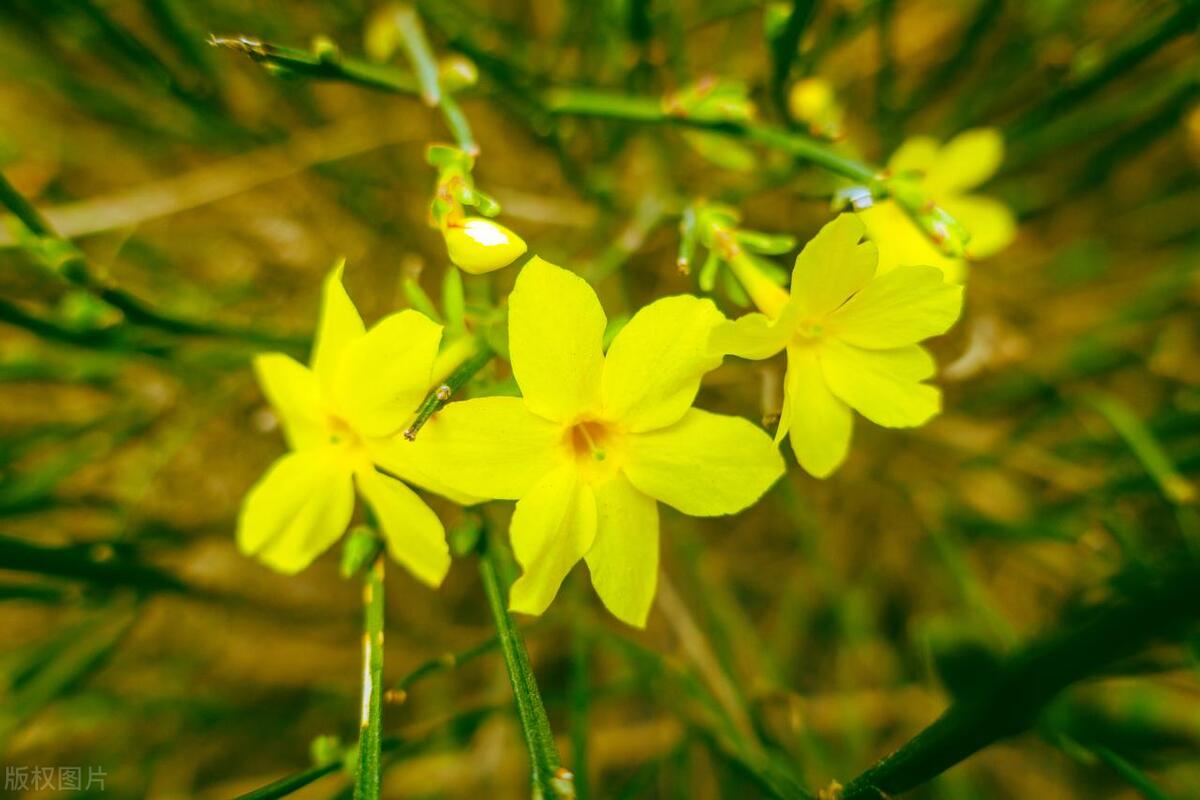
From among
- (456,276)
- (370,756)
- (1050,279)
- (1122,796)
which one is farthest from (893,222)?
(1122,796)

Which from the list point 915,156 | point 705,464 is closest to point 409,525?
point 705,464

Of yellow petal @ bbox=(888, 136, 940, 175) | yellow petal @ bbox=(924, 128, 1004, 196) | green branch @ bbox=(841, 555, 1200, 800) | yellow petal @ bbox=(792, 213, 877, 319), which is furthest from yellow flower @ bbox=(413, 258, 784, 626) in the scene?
yellow petal @ bbox=(924, 128, 1004, 196)

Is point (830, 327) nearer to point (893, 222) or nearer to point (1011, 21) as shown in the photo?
point (893, 222)

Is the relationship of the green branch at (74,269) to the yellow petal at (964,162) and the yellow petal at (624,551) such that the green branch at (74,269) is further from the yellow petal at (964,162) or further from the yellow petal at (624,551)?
the yellow petal at (964,162)

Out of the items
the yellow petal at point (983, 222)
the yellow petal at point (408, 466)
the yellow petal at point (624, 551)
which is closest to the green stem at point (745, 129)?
the yellow petal at point (983, 222)

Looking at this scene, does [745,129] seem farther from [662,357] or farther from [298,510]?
[298,510]
